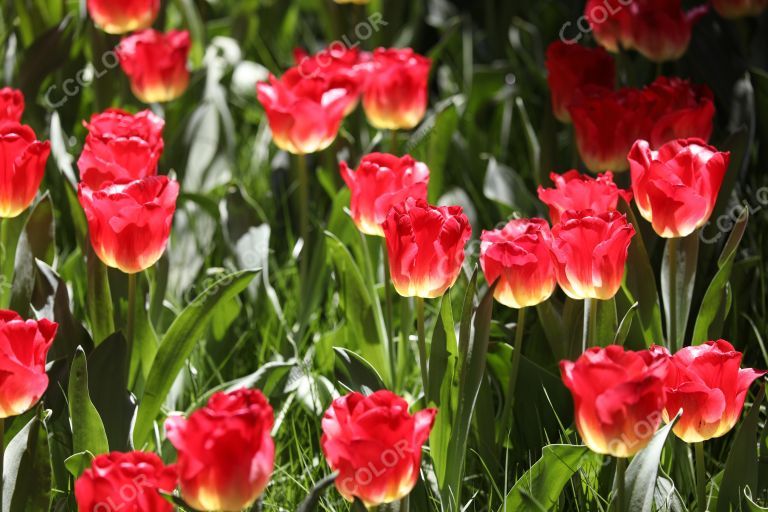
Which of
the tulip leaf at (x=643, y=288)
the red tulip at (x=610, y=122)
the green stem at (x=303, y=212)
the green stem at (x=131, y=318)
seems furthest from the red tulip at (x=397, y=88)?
the green stem at (x=131, y=318)

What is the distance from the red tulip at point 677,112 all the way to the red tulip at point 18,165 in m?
0.91

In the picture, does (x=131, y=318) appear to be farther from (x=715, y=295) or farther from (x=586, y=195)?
(x=715, y=295)

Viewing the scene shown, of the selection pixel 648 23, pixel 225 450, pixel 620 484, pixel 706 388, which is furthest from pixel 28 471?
pixel 648 23

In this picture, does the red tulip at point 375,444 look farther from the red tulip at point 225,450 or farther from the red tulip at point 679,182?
the red tulip at point 679,182

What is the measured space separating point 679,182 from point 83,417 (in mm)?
797

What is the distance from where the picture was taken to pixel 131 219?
1.39 m

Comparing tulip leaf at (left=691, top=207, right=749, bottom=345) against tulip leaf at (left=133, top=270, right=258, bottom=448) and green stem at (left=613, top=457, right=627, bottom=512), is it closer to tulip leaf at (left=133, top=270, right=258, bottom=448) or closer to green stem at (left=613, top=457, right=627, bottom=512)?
green stem at (left=613, top=457, right=627, bottom=512)

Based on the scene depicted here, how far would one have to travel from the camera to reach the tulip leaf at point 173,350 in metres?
1.51

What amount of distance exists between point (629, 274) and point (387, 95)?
21.5 inches

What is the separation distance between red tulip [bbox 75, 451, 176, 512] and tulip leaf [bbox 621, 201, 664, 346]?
0.77m

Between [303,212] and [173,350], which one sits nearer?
[173,350]

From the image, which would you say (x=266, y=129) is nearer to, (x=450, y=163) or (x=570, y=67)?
(x=450, y=163)

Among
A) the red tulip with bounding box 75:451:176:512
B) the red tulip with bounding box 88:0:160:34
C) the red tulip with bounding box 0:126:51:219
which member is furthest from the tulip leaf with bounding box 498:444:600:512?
the red tulip with bounding box 88:0:160:34

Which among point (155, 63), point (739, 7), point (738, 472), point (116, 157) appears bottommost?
point (738, 472)
